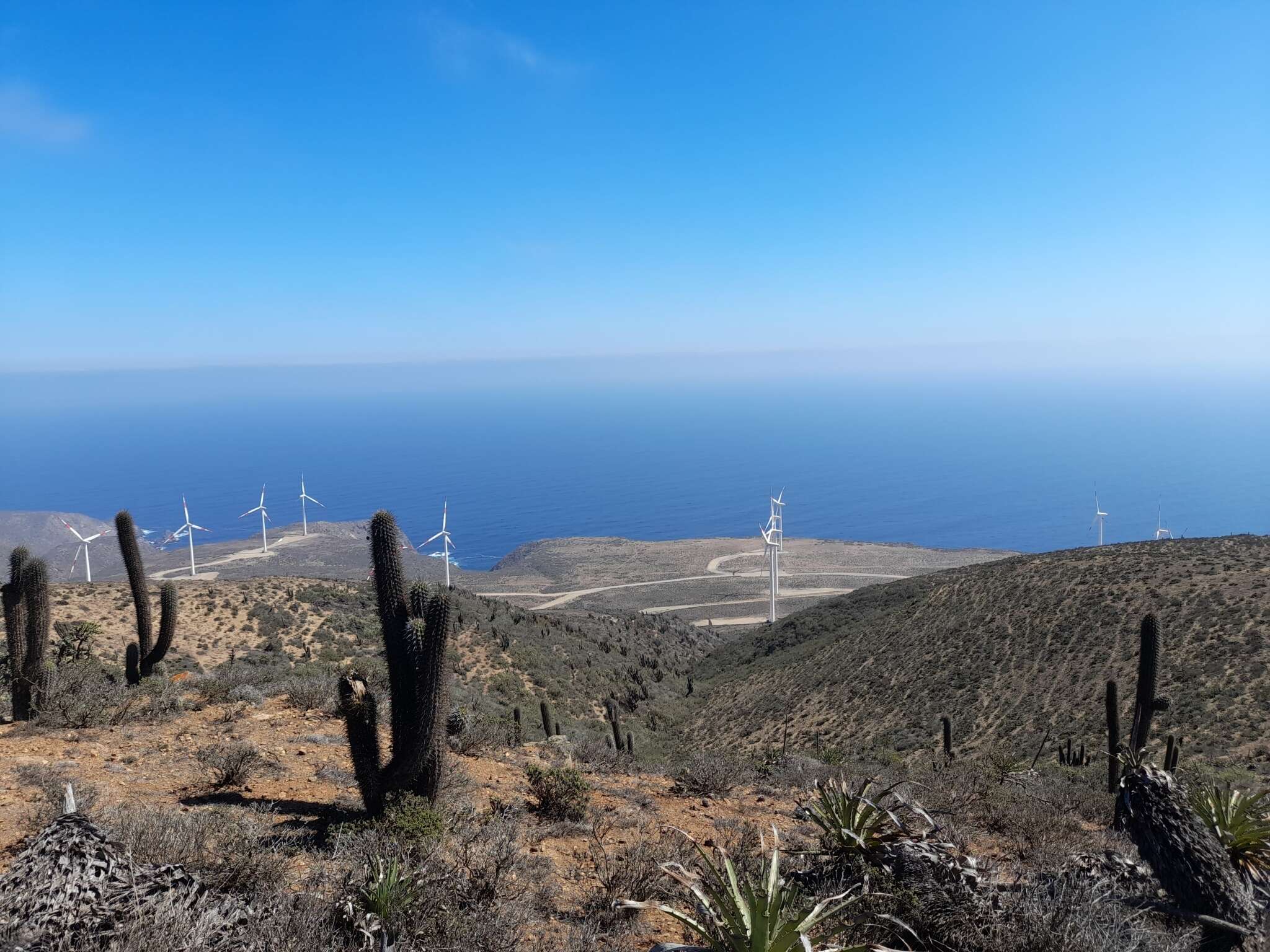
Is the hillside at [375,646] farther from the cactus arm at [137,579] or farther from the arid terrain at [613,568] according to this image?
the arid terrain at [613,568]

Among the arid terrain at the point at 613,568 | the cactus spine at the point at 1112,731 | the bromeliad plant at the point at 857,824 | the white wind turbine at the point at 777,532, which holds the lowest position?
the arid terrain at the point at 613,568

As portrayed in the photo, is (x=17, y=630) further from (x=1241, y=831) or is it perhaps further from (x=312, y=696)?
(x=1241, y=831)

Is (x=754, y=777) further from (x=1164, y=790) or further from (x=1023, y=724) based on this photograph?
(x=1023, y=724)

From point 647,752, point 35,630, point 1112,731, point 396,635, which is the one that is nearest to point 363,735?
point 396,635

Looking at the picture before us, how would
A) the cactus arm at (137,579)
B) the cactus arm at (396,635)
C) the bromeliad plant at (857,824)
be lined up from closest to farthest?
the bromeliad plant at (857,824), the cactus arm at (396,635), the cactus arm at (137,579)

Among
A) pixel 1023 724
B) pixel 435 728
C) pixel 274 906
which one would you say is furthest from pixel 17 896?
pixel 1023 724

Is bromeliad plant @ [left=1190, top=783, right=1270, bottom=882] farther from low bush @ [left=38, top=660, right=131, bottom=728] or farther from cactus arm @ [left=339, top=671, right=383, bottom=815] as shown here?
low bush @ [left=38, top=660, right=131, bottom=728]

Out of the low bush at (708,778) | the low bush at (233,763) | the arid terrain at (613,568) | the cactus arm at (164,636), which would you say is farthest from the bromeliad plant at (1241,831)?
the arid terrain at (613,568)
